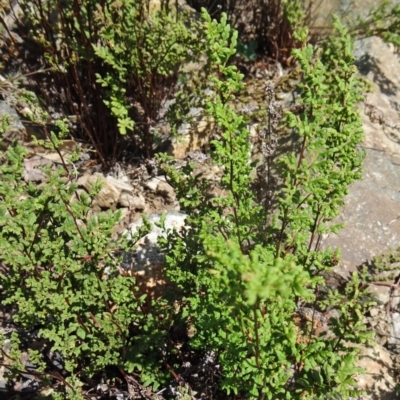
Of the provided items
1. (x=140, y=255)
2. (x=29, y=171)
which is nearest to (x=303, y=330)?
(x=140, y=255)

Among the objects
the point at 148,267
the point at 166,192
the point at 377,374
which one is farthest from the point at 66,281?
the point at 377,374

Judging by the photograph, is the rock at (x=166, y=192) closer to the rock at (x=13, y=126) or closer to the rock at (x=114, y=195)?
the rock at (x=114, y=195)

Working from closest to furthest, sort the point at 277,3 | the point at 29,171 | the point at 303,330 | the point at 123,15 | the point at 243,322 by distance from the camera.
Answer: the point at 243,322
the point at 303,330
the point at 123,15
the point at 29,171
the point at 277,3

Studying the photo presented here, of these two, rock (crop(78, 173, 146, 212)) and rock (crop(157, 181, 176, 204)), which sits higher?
rock (crop(157, 181, 176, 204))

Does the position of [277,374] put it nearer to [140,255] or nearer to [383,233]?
[140,255]

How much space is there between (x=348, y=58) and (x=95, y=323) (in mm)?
1996

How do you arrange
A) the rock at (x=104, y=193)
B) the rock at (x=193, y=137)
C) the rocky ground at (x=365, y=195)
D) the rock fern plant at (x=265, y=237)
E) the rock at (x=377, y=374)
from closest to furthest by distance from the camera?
the rock fern plant at (x=265, y=237), the rock at (x=377, y=374), the rocky ground at (x=365, y=195), the rock at (x=104, y=193), the rock at (x=193, y=137)

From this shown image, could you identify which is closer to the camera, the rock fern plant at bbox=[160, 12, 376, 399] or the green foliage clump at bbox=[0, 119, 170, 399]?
the rock fern plant at bbox=[160, 12, 376, 399]

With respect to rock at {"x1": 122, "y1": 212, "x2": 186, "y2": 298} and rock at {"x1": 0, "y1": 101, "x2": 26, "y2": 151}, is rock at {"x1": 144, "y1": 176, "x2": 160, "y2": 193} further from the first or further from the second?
rock at {"x1": 0, "y1": 101, "x2": 26, "y2": 151}

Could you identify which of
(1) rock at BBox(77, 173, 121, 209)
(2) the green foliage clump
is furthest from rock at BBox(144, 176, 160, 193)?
(2) the green foliage clump

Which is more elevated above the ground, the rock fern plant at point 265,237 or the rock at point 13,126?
the rock fern plant at point 265,237

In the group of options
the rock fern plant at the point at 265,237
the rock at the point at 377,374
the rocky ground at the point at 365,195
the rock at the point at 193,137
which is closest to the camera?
the rock fern plant at the point at 265,237

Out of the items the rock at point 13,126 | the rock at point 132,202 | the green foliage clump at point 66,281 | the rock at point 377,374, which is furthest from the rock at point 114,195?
the rock at point 377,374

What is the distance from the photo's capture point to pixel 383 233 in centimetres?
371
